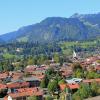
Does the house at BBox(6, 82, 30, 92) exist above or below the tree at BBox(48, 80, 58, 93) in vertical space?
below

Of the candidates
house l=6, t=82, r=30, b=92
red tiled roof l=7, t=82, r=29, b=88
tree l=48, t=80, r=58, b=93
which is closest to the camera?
tree l=48, t=80, r=58, b=93

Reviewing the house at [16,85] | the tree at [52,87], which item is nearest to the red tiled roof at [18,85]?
the house at [16,85]

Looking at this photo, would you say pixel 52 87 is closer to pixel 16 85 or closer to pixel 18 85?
pixel 16 85

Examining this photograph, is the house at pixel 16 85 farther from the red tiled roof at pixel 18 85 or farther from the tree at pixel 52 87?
the tree at pixel 52 87

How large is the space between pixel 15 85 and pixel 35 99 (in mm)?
19612

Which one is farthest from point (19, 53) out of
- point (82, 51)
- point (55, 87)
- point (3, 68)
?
point (55, 87)

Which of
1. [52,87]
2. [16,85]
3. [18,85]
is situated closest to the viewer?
[52,87]

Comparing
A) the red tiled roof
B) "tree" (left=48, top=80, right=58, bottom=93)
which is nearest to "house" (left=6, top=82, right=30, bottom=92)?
the red tiled roof

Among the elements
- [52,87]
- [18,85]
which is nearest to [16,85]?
[18,85]

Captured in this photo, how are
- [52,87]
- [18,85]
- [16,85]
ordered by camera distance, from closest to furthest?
[52,87] → [16,85] → [18,85]

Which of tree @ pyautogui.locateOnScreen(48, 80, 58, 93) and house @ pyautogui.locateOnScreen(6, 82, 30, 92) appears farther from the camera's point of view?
house @ pyautogui.locateOnScreen(6, 82, 30, 92)

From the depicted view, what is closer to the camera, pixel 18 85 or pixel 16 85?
pixel 16 85

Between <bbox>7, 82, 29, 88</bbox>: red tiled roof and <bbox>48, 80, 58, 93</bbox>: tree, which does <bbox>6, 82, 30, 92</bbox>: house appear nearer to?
<bbox>7, 82, 29, 88</bbox>: red tiled roof

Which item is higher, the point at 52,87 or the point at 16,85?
the point at 52,87
